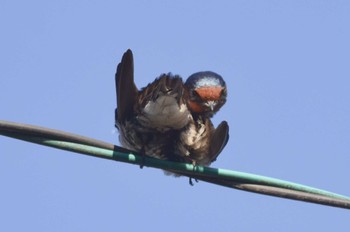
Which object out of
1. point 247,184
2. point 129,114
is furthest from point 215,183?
point 129,114

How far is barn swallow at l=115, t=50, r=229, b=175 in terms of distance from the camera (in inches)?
203

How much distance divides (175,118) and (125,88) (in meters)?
0.58

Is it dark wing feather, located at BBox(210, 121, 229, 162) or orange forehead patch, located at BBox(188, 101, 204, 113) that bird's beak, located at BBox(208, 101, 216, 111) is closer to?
orange forehead patch, located at BBox(188, 101, 204, 113)

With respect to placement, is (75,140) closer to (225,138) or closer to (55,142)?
(55,142)

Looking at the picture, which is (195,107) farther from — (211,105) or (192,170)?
(192,170)

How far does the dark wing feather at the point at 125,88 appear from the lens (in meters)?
4.66

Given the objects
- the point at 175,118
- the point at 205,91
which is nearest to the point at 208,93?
the point at 205,91

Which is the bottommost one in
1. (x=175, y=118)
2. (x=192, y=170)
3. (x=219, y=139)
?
(x=192, y=170)

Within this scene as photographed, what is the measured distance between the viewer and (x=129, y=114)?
5.40m

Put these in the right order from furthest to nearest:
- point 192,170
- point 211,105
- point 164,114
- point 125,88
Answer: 1. point 211,105
2. point 164,114
3. point 125,88
4. point 192,170

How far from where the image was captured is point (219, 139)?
535 cm

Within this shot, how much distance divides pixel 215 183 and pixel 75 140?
819 millimetres

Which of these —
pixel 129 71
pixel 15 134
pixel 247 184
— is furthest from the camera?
pixel 129 71

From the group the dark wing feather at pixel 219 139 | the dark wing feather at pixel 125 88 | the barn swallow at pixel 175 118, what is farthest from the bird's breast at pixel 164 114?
the dark wing feather at pixel 219 139
